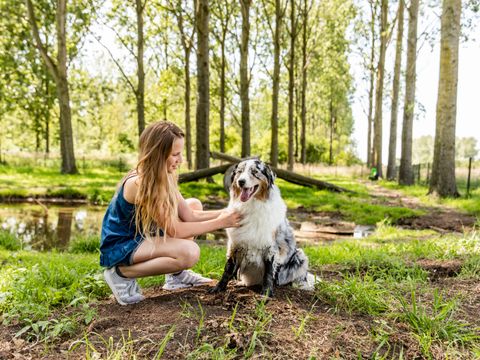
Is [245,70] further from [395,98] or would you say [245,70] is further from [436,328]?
[436,328]

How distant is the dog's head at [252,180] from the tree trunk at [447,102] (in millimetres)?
12356

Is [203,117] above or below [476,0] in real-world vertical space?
below

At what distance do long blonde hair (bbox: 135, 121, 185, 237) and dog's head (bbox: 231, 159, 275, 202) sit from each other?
2.18ft

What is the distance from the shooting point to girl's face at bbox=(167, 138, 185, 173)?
3.91 m

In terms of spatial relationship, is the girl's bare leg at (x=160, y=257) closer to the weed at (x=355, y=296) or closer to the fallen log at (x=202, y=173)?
the weed at (x=355, y=296)

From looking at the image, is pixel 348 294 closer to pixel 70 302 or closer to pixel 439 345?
pixel 439 345

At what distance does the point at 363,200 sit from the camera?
15281 mm

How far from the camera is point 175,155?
3.97 metres

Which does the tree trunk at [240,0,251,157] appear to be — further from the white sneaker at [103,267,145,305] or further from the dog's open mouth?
the white sneaker at [103,267,145,305]

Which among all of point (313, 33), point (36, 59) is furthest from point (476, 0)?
point (36, 59)

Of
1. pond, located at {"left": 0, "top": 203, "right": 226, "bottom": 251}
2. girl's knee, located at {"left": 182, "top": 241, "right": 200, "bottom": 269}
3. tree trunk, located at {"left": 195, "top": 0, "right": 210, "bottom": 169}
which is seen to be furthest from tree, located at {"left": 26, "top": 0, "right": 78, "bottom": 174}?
girl's knee, located at {"left": 182, "top": 241, "right": 200, "bottom": 269}

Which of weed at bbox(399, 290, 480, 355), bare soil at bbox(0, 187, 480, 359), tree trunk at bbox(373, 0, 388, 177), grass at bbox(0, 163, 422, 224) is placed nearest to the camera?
bare soil at bbox(0, 187, 480, 359)

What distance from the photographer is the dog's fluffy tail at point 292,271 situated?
4.50 metres

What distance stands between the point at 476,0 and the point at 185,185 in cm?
1290
